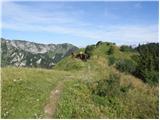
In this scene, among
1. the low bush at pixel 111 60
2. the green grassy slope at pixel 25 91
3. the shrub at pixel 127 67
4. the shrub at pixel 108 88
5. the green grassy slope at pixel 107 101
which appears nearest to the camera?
the green grassy slope at pixel 25 91

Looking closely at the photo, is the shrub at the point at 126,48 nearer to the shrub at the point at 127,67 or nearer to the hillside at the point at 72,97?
the shrub at the point at 127,67

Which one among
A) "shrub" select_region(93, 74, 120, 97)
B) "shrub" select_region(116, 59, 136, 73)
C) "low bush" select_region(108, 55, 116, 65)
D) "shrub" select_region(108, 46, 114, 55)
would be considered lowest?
"shrub" select_region(93, 74, 120, 97)

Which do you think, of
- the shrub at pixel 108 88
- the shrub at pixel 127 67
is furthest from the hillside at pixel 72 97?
the shrub at pixel 127 67

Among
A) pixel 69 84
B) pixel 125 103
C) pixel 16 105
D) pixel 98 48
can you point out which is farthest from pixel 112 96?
pixel 98 48

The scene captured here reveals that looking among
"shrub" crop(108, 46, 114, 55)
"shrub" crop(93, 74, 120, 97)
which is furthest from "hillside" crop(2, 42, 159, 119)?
"shrub" crop(108, 46, 114, 55)

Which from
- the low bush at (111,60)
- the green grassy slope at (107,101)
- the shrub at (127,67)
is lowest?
the green grassy slope at (107,101)

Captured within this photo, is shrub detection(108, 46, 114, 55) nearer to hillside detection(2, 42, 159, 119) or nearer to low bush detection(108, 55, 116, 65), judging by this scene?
A: low bush detection(108, 55, 116, 65)

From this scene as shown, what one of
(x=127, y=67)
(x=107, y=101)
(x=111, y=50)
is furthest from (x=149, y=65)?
(x=111, y=50)

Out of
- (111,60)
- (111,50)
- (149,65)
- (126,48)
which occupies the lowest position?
(149,65)

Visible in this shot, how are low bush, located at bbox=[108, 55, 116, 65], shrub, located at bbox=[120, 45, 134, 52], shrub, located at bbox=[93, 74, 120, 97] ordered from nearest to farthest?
shrub, located at bbox=[93, 74, 120, 97], low bush, located at bbox=[108, 55, 116, 65], shrub, located at bbox=[120, 45, 134, 52]

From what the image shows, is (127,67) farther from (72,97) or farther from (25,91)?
(25,91)

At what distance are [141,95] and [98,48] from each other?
30385 mm

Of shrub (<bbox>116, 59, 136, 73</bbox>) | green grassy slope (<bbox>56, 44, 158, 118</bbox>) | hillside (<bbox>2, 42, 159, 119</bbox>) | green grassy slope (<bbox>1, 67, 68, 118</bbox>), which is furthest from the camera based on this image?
shrub (<bbox>116, 59, 136, 73</bbox>)

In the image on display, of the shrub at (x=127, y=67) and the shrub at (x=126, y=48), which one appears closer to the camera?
the shrub at (x=127, y=67)
